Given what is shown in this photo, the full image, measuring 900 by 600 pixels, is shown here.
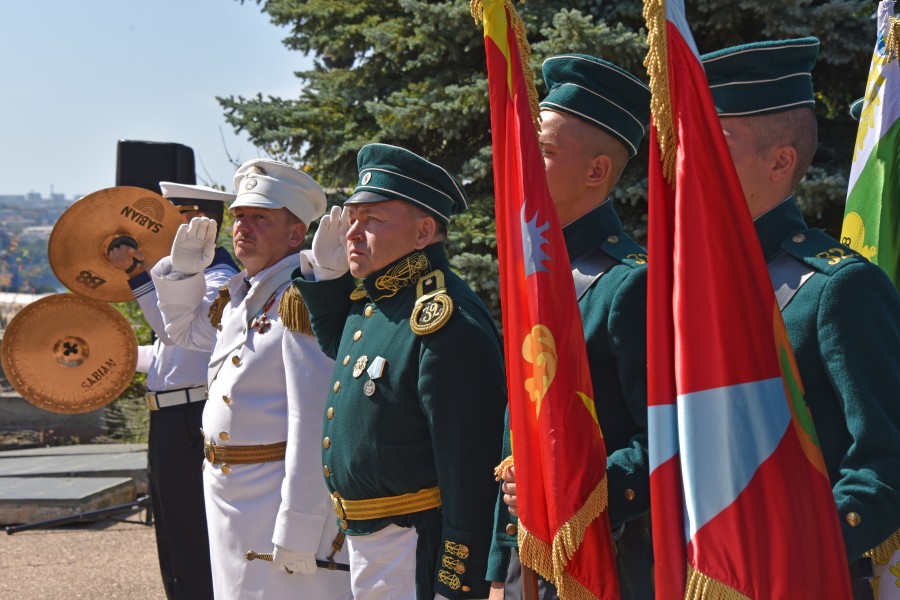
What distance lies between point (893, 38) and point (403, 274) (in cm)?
208

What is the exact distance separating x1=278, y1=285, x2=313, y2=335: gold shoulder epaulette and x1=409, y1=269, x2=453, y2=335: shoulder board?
718 millimetres

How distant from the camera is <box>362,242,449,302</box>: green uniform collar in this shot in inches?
142

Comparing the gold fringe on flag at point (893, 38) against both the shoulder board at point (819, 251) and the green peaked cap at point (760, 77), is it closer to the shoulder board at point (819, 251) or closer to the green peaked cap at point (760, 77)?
the green peaked cap at point (760, 77)

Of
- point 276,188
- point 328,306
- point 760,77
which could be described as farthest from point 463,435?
point 276,188

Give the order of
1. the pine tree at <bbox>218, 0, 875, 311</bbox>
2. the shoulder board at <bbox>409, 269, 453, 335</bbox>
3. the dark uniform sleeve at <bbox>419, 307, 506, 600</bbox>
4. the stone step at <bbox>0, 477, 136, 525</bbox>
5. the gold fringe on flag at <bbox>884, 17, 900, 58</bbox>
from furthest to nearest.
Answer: the stone step at <bbox>0, 477, 136, 525</bbox>
the pine tree at <bbox>218, 0, 875, 311</bbox>
the gold fringe on flag at <bbox>884, 17, 900, 58</bbox>
the shoulder board at <bbox>409, 269, 453, 335</bbox>
the dark uniform sleeve at <bbox>419, 307, 506, 600</bbox>

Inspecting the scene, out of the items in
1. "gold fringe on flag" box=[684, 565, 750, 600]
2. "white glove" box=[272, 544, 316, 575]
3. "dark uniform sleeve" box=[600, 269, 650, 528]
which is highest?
"dark uniform sleeve" box=[600, 269, 650, 528]

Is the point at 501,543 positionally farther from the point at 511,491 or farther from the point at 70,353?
the point at 70,353

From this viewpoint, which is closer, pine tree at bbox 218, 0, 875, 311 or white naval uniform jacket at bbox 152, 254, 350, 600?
white naval uniform jacket at bbox 152, 254, 350, 600

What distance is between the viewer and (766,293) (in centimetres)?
211

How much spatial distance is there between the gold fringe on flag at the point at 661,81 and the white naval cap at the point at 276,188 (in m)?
2.60

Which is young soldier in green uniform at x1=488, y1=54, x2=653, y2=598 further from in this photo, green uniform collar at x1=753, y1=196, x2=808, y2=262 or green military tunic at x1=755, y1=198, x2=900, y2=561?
green military tunic at x1=755, y1=198, x2=900, y2=561

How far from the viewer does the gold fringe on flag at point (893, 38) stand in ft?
13.4

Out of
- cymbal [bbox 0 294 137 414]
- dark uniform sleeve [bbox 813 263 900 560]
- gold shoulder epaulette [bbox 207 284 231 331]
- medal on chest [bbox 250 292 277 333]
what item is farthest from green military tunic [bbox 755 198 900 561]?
cymbal [bbox 0 294 137 414]

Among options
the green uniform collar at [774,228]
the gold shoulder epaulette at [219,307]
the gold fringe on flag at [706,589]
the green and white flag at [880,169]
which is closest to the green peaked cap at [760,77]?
the green uniform collar at [774,228]
